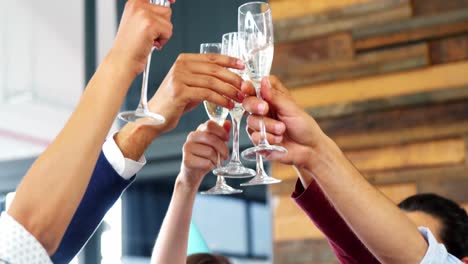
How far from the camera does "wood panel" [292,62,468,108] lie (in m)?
2.88

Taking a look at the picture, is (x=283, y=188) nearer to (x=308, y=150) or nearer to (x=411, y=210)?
(x=411, y=210)

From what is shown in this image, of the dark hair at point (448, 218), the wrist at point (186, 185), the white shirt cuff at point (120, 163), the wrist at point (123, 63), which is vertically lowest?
the dark hair at point (448, 218)

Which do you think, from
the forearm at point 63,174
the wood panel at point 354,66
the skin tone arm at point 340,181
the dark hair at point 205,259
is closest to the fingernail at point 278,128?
the skin tone arm at point 340,181

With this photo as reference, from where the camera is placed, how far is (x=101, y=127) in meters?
0.99

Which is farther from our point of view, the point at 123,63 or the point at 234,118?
the point at 234,118

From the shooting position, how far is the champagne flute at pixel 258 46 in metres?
1.32

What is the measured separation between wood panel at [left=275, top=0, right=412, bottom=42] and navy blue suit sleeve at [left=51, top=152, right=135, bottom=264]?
1.96 meters

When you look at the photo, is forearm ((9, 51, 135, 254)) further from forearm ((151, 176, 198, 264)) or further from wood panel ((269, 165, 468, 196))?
wood panel ((269, 165, 468, 196))

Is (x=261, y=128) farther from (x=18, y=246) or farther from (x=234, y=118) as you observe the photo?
(x=18, y=246)

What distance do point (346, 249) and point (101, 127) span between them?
0.74 metres

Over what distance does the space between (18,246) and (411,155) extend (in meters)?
2.19

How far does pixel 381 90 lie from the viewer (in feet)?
9.78

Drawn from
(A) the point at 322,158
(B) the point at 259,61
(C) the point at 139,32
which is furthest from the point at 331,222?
(C) the point at 139,32

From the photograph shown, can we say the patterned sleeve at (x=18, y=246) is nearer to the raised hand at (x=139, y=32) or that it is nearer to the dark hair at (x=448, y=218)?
the raised hand at (x=139, y=32)
